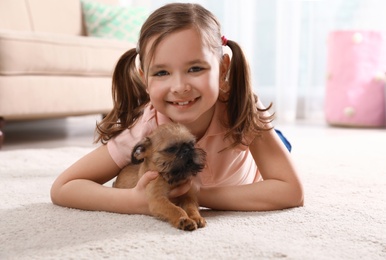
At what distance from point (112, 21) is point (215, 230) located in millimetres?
3013

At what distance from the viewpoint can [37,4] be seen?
3.79 metres

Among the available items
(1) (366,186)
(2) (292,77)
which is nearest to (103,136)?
(1) (366,186)

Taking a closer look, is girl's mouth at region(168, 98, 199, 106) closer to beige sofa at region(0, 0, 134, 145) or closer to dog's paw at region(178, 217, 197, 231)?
dog's paw at region(178, 217, 197, 231)

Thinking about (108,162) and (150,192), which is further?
(108,162)

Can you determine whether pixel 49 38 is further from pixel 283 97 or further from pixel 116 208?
pixel 283 97

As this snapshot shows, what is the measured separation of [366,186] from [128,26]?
263cm

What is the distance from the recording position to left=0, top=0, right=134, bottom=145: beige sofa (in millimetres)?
2732

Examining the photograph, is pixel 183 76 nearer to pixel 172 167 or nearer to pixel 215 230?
pixel 172 167

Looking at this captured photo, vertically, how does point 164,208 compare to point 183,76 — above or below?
below

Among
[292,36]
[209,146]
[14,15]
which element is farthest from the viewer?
[292,36]

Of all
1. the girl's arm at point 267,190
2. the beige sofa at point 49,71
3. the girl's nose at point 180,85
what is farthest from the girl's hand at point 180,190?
the beige sofa at point 49,71

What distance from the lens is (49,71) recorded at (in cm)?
295

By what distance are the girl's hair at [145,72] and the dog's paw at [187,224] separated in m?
0.33

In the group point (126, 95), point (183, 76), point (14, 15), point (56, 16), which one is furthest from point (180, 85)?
point (56, 16)
